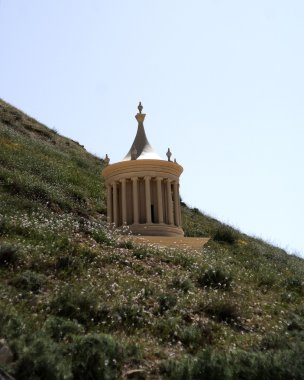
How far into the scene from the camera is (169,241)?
1644 cm

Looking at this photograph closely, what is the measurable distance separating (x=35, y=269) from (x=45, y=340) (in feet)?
13.0

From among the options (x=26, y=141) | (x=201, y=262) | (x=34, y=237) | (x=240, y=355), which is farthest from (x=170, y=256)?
(x=26, y=141)

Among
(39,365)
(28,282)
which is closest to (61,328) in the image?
(39,365)

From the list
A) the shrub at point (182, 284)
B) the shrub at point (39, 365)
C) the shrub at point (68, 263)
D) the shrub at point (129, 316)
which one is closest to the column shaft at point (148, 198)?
the shrub at point (182, 284)

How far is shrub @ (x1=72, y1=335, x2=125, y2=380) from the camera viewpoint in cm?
687

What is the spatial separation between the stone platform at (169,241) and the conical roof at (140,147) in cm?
290

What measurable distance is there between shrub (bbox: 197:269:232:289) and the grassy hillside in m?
0.03

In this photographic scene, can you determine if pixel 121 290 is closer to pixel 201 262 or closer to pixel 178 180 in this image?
pixel 201 262

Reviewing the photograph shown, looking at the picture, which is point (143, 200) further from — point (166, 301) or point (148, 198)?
point (166, 301)

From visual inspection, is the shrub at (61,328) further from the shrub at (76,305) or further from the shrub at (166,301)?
the shrub at (166,301)

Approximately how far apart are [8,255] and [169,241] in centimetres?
661

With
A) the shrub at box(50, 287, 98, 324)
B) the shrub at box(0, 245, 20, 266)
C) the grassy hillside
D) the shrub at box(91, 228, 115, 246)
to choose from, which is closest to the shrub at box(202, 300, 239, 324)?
the grassy hillside

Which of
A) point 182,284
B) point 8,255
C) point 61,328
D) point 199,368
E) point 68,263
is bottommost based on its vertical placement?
point 199,368

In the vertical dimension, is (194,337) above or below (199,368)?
above
